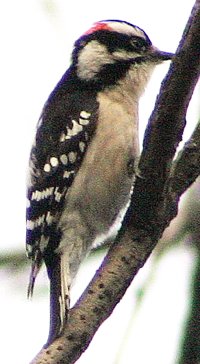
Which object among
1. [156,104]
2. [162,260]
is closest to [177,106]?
[156,104]

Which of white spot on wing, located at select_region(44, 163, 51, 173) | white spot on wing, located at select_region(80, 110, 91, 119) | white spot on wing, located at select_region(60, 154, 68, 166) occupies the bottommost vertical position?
white spot on wing, located at select_region(44, 163, 51, 173)

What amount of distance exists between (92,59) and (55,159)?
2.64 ft

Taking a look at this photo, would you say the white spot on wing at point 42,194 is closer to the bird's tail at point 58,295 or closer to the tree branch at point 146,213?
the bird's tail at point 58,295

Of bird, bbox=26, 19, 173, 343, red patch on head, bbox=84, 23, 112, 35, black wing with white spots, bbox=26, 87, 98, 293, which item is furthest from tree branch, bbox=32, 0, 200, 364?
red patch on head, bbox=84, 23, 112, 35

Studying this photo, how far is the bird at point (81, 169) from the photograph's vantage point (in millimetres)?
3578

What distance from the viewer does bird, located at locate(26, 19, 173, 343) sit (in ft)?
11.7

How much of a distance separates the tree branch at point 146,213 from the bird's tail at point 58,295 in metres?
0.06

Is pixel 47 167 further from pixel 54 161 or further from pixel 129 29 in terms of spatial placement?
pixel 129 29

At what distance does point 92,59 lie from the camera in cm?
418

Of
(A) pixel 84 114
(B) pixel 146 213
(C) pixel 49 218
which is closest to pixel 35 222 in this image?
(C) pixel 49 218

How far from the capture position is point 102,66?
4.13 metres

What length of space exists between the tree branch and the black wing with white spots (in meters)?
0.76

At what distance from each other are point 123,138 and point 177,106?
126 centimetres

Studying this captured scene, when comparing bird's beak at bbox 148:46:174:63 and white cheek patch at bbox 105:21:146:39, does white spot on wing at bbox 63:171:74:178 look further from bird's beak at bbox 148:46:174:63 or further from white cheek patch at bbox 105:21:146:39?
white cheek patch at bbox 105:21:146:39
